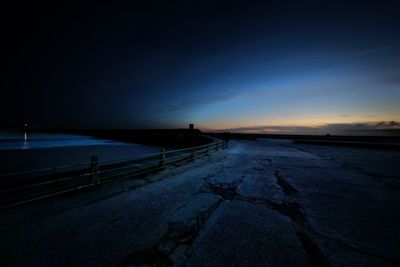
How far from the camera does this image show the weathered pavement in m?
2.51

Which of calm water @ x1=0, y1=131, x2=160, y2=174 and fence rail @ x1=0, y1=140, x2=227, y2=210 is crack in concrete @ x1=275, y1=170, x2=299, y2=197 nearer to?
fence rail @ x1=0, y1=140, x2=227, y2=210

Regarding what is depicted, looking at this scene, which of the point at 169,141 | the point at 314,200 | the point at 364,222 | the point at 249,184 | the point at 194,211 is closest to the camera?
the point at 364,222

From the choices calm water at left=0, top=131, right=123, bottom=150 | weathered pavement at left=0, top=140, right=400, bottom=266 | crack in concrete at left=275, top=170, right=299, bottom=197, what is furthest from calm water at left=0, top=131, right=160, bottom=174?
crack in concrete at left=275, top=170, right=299, bottom=197

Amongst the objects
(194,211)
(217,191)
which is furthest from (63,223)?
(217,191)

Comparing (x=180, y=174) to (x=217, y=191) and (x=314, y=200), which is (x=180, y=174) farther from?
(x=314, y=200)

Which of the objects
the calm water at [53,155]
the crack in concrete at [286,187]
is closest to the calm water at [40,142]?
the calm water at [53,155]

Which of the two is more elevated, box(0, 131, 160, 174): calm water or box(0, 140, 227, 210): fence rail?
box(0, 140, 227, 210): fence rail

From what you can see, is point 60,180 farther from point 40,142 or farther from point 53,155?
point 40,142

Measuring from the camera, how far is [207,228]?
3299mm

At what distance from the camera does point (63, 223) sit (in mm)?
3404

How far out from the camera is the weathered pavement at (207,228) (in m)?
2.51

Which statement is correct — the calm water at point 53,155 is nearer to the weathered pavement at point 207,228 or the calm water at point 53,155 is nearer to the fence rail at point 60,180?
the fence rail at point 60,180

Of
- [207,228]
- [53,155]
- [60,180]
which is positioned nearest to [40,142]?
[53,155]

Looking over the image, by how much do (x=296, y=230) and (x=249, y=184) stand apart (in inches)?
117
